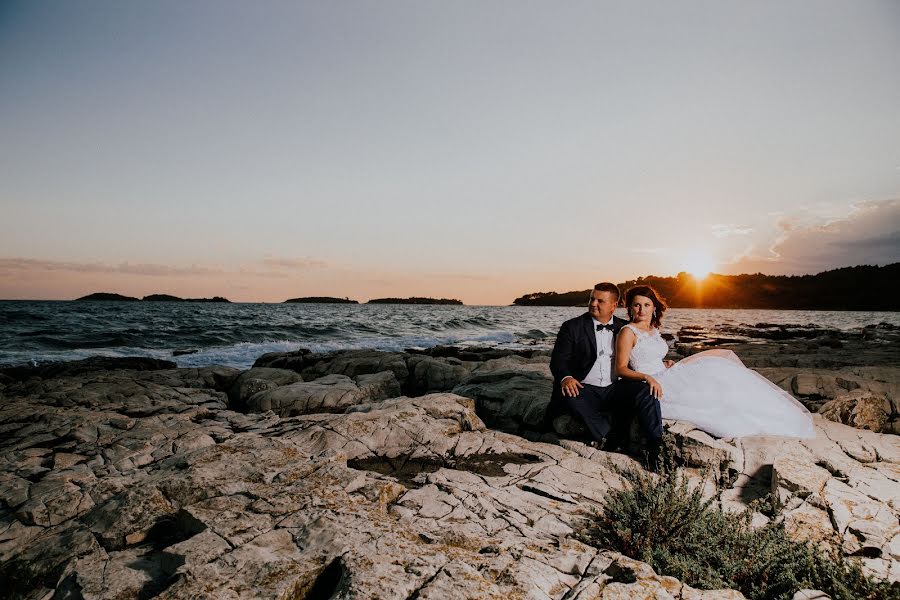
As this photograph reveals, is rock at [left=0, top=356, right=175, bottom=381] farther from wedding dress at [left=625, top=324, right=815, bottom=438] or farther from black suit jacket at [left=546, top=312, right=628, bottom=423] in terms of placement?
wedding dress at [left=625, top=324, right=815, bottom=438]

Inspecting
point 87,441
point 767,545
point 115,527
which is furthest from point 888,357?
point 87,441

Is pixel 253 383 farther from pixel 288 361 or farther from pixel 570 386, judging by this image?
pixel 570 386

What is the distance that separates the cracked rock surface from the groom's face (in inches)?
77.8

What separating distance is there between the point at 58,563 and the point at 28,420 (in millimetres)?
7428

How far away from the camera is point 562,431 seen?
719cm

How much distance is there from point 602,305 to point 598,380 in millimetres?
1272

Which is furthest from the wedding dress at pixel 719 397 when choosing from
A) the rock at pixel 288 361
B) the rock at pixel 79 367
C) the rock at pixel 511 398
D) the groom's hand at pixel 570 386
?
the rock at pixel 79 367

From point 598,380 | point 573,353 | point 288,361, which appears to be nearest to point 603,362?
point 598,380

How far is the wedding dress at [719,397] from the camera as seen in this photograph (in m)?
6.22

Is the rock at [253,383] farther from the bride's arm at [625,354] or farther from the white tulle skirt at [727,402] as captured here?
the white tulle skirt at [727,402]

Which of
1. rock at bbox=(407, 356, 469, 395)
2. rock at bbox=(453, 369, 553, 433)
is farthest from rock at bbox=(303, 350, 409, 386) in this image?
rock at bbox=(453, 369, 553, 433)

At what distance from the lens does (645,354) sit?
6832 millimetres

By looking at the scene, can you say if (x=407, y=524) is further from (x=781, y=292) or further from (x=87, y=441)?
(x=781, y=292)

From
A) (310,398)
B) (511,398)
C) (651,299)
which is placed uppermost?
(651,299)
